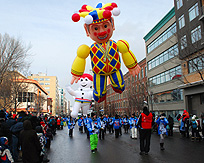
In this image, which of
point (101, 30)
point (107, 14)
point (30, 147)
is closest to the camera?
point (30, 147)

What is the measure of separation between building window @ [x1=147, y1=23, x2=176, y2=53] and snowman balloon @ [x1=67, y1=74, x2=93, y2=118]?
54.7ft

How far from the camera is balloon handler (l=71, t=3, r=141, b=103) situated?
866cm

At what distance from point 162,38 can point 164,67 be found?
5401 millimetres

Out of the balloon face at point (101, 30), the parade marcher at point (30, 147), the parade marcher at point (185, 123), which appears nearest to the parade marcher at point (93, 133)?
the balloon face at point (101, 30)

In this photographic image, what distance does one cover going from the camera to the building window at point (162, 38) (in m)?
29.5

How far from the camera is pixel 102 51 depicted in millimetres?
9078

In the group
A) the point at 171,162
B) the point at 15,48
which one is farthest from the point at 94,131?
the point at 15,48

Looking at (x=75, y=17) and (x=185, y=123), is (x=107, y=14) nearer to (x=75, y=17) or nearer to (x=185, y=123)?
(x=75, y=17)

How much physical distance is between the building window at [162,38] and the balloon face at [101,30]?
21.9 meters

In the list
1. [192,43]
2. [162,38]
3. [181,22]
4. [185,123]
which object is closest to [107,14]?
[185,123]

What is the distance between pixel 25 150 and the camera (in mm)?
5254

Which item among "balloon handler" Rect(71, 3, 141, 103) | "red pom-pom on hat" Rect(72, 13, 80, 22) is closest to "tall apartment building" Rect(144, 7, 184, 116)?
"balloon handler" Rect(71, 3, 141, 103)

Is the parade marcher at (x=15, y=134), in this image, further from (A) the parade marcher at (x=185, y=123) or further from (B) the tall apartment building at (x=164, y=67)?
(B) the tall apartment building at (x=164, y=67)

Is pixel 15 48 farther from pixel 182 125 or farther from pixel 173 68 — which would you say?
pixel 173 68
